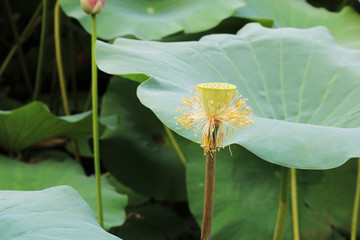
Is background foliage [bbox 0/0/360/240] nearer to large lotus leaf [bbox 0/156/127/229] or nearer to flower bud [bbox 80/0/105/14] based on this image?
large lotus leaf [bbox 0/156/127/229]

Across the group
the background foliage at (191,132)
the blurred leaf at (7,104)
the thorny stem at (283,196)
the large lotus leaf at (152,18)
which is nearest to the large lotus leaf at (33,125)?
the background foliage at (191,132)

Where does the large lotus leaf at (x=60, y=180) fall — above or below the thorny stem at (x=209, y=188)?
below

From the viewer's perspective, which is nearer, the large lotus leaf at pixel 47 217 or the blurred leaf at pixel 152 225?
the large lotus leaf at pixel 47 217

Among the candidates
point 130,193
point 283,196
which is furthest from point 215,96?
point 130,193

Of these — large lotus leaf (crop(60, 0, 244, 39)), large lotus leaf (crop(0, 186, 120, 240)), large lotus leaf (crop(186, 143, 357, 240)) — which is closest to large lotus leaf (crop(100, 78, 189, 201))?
large lotus leaf (crop(186, 143, 357, 240))

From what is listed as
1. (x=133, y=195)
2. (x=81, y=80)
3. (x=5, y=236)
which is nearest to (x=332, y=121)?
(x=5, y=236)

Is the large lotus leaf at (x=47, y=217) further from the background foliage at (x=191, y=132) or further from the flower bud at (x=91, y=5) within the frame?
the flower bud at (x=91, y=5)
